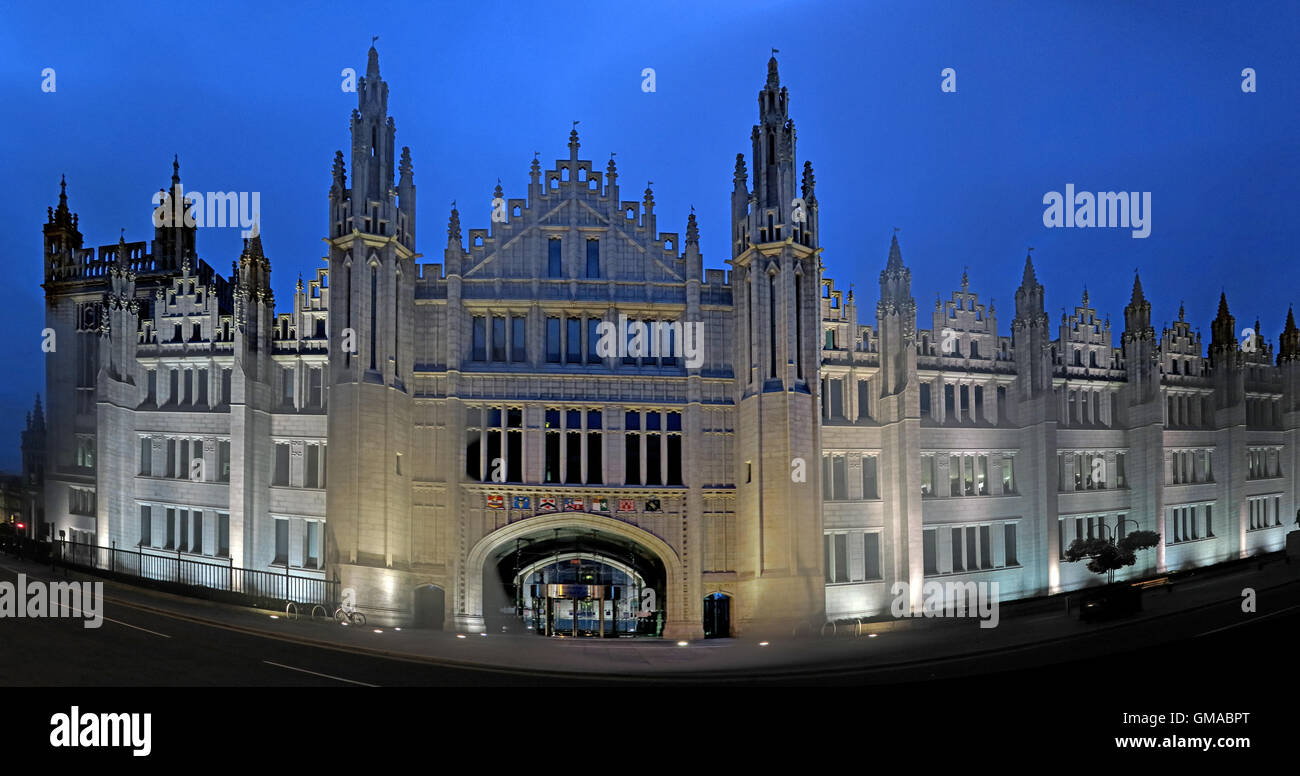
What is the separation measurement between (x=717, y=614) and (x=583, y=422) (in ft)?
34.7

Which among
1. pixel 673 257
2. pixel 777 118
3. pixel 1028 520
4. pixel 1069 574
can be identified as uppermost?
pixel 777 118

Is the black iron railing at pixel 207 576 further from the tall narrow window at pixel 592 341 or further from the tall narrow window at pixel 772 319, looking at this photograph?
the tall narrow window at pixel 772 319

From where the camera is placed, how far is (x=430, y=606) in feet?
98.0

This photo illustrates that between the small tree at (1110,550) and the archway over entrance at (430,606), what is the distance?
102 ft

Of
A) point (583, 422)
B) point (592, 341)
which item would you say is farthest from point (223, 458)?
point (592, 341)

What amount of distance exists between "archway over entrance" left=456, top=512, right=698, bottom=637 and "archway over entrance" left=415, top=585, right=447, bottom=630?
122 centimetres

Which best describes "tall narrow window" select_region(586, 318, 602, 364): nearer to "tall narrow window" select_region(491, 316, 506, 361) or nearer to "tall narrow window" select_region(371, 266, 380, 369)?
"tall narrow window" select_region(491, 316, 506, 361)

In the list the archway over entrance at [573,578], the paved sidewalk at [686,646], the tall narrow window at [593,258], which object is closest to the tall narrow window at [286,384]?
the paved sidewalk at [686,646]

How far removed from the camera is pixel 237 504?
32.0m

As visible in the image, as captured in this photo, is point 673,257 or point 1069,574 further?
point 1069,574

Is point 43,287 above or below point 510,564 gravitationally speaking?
above
